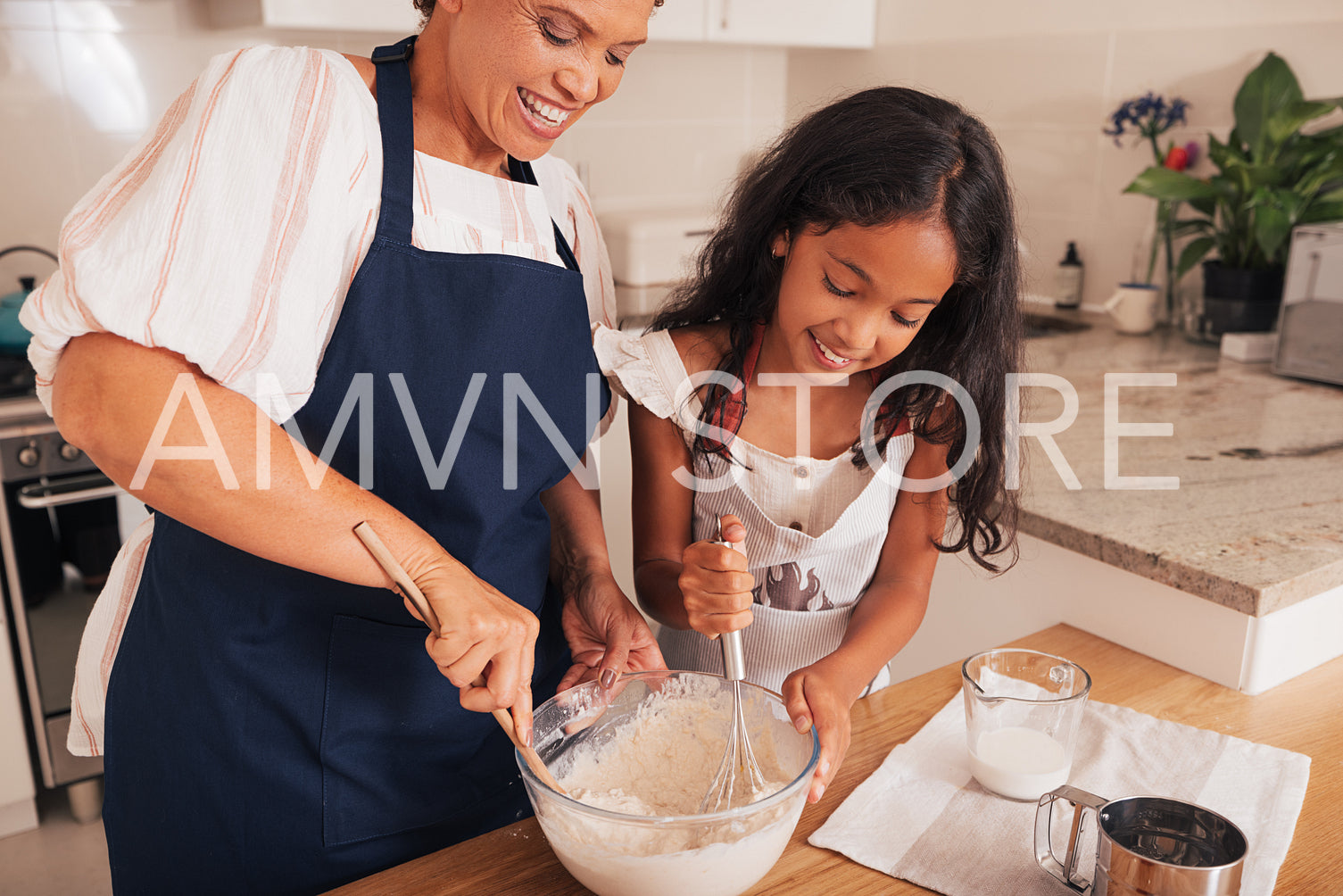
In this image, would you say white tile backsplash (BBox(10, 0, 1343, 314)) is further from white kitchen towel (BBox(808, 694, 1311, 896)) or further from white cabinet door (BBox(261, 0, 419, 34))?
white kitchen towel (BBox(808, 694, 1311, 896))

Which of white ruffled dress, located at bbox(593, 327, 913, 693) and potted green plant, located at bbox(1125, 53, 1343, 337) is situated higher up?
potted green plant, located at bbox(1125, 53, 1343, 337)

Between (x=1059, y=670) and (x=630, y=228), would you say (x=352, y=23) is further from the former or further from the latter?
(x=1059, y=670)

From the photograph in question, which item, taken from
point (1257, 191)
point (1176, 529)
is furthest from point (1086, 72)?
point (1176, 529)

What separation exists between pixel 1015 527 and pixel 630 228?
4.65 ft

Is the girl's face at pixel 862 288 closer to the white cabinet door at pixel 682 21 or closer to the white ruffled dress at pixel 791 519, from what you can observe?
the white ruffled dress at pixel 791 519

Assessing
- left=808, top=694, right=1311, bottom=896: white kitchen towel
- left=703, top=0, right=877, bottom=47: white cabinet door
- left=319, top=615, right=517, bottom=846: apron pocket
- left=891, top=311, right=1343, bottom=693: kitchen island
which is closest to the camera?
left=808, top=694, right=1311, bottom=896: white kitchen towel

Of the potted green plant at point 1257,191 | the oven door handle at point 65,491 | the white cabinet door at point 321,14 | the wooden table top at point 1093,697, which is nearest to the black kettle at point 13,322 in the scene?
the oven door handle at point 65,491

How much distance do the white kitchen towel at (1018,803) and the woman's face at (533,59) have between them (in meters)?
0.59

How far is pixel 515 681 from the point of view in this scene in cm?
72

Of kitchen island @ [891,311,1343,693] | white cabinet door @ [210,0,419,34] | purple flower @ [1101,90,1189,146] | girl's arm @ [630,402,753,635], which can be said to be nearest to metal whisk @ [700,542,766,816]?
girl's arm @ [630,402,753,635]

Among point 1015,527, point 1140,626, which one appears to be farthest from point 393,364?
point 1140,626

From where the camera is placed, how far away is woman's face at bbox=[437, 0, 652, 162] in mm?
752

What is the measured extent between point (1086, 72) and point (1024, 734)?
186cm

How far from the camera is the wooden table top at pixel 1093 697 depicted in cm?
73
